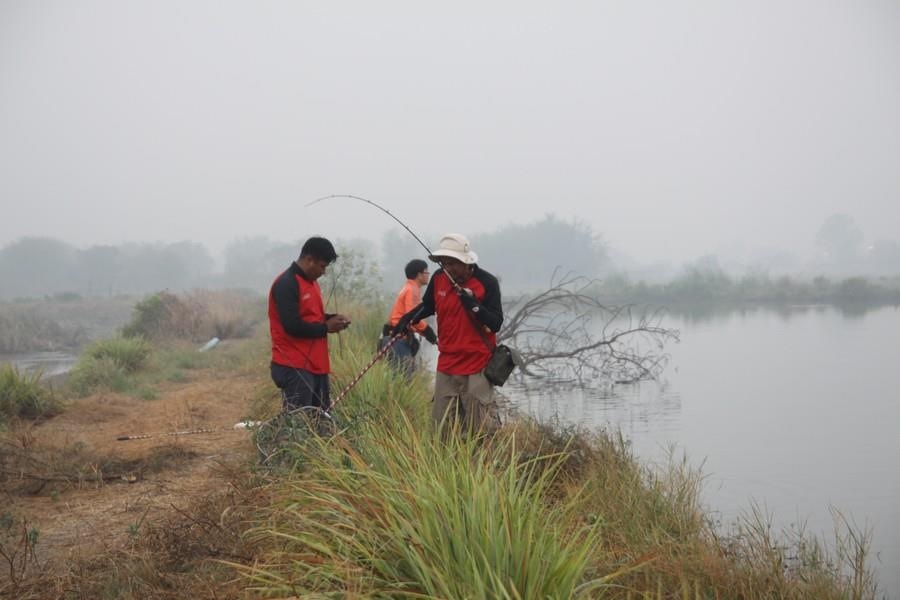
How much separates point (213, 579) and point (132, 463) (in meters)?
3.86

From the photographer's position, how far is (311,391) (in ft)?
19.8

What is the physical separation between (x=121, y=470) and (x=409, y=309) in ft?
10.7

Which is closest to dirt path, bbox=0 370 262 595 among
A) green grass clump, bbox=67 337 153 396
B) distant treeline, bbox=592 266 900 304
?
green grass clump, bbox=67 337 153 396

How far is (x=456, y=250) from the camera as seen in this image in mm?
6039

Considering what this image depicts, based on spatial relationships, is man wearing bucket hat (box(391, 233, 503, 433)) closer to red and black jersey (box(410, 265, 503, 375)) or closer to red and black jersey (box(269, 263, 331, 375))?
red and black jersey (box(410, 265, 503, 375))

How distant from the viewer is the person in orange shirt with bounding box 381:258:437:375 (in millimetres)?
8930

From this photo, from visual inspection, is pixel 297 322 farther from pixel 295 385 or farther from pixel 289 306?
pixel 295 385

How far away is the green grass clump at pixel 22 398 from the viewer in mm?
9789

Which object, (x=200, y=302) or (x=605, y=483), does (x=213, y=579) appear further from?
(x=200, y=302)

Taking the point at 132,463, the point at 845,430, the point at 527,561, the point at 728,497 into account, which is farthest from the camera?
the point at 845,430

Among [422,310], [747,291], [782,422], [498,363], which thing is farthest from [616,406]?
[747,291]

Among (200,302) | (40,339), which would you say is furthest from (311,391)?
(40,339)

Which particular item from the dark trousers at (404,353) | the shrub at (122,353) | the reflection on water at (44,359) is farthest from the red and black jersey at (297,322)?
the reflection on water at (44,359)

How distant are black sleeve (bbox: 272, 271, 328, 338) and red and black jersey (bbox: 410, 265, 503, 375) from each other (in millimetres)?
993
